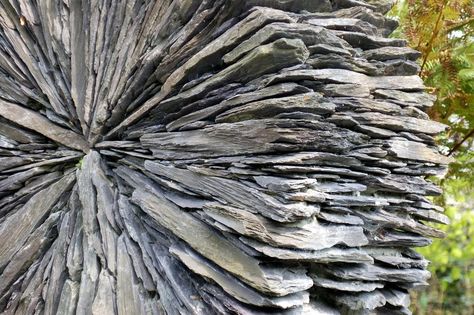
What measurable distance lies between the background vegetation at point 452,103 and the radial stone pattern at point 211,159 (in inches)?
32.5

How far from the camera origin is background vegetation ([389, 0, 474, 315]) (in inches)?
104

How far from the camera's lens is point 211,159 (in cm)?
168

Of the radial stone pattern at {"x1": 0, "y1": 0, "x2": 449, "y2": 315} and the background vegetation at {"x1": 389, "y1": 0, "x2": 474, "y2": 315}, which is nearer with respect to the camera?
the radial stone pattern at {"x1": 0, "y1": 0, "x2": 449, "y2": 315}

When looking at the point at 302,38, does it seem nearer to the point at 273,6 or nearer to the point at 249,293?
the point at 273,6

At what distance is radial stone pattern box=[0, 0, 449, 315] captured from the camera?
1497 millimetres

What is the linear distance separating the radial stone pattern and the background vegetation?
826mm

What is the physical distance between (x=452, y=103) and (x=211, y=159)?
2045mm

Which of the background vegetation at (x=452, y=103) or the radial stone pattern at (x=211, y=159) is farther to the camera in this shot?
the background vegetation at (x=452, y=103)

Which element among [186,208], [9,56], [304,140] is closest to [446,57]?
[304,140]

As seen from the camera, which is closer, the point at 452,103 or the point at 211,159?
the point at 211,159

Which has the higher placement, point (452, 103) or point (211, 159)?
point (211, 159)

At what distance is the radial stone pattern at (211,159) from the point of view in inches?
58.9

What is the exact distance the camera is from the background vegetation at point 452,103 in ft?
8.67

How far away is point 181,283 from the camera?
1.68 meters
